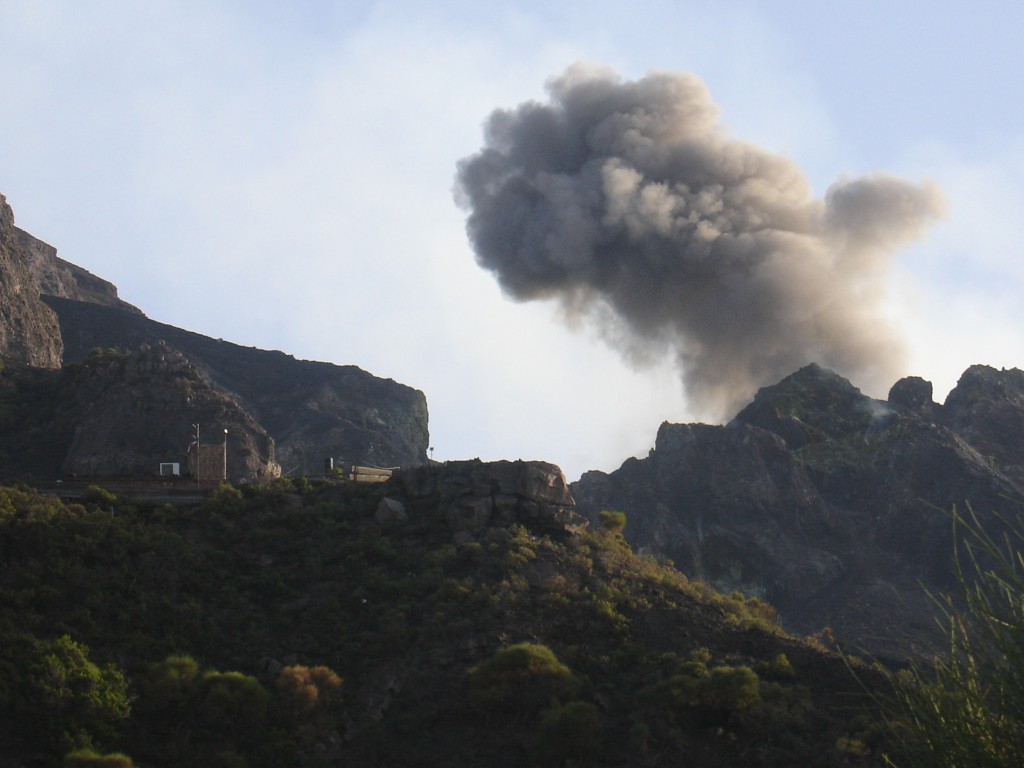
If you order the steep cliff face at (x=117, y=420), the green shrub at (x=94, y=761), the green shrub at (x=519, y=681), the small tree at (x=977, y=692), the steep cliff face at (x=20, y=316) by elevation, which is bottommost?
the green shrub at (x=94, y=761)

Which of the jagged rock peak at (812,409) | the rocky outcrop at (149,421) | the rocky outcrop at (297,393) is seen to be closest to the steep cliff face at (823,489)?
the jagged rock peak at (812,409)

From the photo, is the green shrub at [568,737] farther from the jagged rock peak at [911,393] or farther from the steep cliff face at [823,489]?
the jagged rock peak at [911,393]

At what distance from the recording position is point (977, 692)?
14.9 meters

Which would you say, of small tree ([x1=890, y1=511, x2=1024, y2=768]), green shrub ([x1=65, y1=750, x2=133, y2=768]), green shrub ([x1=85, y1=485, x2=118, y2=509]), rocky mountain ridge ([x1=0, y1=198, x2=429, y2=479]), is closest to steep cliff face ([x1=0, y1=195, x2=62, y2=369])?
rocky mountain ridge ([x1=0, y1=198, x2=429, y2=479])

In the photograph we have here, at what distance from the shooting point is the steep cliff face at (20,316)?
234 feet

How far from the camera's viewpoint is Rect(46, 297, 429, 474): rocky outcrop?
334ft

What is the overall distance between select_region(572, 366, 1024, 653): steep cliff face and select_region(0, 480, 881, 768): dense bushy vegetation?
5227 centimetres

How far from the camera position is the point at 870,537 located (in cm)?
10369

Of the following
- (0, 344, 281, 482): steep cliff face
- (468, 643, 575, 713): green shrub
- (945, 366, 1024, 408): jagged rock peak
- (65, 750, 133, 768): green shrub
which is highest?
(945, 366, 1024, 408): jagged rock peak

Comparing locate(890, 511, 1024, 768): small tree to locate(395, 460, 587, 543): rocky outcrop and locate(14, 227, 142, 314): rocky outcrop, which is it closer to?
locate(395, 460, 587, 543): rocky outcrop

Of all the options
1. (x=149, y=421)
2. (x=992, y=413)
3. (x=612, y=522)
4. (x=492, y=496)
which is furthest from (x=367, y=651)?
(x=992, y=413)

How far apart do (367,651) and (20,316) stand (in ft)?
150

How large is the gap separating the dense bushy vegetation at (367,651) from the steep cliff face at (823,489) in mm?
52269

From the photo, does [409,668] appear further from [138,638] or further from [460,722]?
[138,638]
